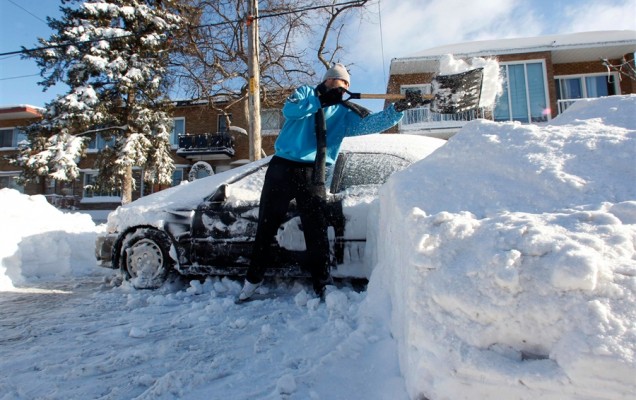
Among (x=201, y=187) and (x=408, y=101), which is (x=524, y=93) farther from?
(x=201, y=187)

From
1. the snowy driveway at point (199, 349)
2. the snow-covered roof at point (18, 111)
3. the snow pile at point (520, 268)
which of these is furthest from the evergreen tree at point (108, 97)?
the snow pile at point (520, 268)

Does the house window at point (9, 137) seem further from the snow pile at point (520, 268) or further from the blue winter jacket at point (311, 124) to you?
the snow pile at point (520, 268)

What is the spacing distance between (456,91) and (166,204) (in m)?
3.15

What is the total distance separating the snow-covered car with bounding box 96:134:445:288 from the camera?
3.07 meters

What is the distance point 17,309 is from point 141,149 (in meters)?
11.7

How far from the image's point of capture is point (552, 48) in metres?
14.2

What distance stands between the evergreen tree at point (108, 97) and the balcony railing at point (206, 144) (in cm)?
297

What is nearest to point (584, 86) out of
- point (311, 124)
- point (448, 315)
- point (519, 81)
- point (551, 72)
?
point (551, 72)

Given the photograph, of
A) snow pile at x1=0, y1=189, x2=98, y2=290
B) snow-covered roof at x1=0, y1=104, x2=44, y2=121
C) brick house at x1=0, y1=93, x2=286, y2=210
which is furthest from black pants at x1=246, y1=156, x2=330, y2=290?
snow-covered roof at x1=0, y1=104, x2=44, y2=121

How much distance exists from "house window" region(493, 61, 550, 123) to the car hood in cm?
1381

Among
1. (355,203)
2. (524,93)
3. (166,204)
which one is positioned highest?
(524,93)

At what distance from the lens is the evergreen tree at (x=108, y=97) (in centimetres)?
1348

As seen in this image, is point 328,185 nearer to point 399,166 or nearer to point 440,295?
point 399,166

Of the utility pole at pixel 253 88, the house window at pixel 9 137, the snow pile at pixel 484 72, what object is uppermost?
the house window at pixel 9 137
